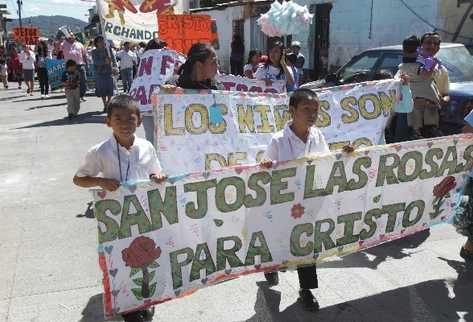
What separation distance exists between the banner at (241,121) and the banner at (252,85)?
1.15 meters

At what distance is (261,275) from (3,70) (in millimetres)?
20340

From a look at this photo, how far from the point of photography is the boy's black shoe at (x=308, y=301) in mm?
3324

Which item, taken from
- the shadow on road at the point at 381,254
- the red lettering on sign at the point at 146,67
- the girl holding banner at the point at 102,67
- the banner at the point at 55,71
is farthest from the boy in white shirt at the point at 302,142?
the banner at the point at 55,71

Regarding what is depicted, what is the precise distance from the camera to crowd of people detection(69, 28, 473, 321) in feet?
9.48

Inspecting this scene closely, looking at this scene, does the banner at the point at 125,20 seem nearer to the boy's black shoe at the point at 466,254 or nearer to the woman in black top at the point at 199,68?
the woman in black top at the point at 199,68

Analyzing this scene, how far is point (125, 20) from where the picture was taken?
930 centimetres

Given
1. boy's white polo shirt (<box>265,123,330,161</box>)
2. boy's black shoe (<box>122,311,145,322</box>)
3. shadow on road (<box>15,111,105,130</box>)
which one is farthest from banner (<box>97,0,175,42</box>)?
boy's black shoe (<box>122,311,145,322</box>)

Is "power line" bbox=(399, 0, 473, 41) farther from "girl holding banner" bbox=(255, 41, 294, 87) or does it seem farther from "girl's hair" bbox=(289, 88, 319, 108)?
"girl's hair" bbox=(289, 88, 319, 108)

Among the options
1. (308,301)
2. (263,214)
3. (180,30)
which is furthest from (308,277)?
(180,30)

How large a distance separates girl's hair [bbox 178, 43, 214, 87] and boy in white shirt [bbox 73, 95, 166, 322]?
1254 mm

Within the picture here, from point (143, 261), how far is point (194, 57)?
1.91 meters

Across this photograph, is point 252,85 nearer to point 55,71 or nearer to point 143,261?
point 143,261

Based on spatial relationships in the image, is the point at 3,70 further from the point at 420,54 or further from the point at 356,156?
the point at 356,156

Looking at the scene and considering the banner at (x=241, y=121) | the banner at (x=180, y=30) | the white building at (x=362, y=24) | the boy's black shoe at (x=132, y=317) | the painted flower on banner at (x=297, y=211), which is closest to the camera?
the boy's black shoe at (x=132, y=317)
